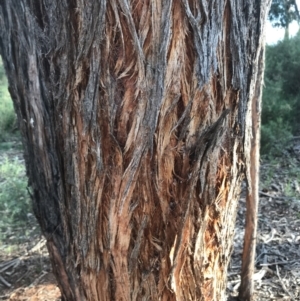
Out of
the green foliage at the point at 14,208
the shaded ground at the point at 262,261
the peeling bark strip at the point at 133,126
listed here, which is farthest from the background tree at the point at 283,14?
the peeling bark strip at the point at 133,126

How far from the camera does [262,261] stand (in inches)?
117

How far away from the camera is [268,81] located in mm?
6039

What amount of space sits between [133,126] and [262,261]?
7.27ft

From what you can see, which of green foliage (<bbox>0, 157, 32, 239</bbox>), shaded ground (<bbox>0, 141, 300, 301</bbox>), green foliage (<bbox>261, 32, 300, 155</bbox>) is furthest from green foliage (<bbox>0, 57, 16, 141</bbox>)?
green foliage (<bbox>261, 32, 300, 155</bbox>)

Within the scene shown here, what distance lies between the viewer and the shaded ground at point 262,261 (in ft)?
8.83

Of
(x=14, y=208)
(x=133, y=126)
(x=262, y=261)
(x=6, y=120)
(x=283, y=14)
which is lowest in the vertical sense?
(x=262, y=261)

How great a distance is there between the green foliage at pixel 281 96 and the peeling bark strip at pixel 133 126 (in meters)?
4.11

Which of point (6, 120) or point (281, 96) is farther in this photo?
point (6, 120)

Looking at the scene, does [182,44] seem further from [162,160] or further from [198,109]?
Result: [162,160]

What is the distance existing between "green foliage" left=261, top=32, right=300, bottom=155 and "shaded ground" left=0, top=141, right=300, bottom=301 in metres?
1.13

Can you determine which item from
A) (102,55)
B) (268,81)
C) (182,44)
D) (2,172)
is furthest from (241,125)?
(268,81)

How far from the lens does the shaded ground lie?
2.69m

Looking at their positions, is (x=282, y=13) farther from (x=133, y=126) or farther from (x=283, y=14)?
(x=133, y=126)

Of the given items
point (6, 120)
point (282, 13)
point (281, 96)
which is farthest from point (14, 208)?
point (282, 13)
